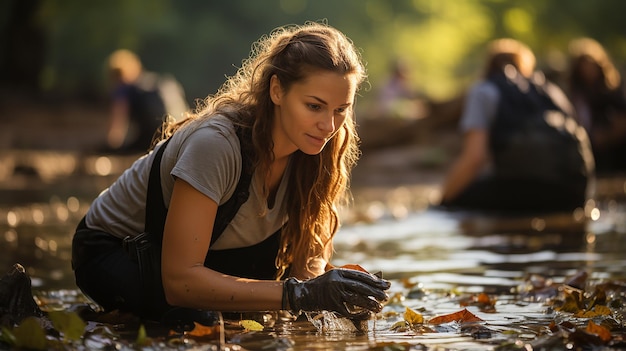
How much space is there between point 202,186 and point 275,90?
1.60 ft

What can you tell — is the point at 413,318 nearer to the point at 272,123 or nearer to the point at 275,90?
the point at 272,123

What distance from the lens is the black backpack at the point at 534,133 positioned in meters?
8.34

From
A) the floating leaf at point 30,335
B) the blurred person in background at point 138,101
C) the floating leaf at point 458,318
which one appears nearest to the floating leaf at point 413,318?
the floating leaf at point 458,318

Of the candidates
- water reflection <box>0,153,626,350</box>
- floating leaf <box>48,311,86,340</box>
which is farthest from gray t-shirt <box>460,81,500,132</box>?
floating leaf <box>48,311,86,340</box>

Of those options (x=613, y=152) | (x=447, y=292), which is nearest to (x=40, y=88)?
(x=613, y=152)

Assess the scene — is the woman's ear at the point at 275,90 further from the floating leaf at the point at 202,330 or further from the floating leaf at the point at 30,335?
the floating leaf at the point at 30,335

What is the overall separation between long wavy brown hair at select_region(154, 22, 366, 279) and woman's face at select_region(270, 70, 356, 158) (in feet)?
0.09

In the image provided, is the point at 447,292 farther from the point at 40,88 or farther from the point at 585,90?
the point at 40,88

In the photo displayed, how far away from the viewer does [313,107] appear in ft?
12.9

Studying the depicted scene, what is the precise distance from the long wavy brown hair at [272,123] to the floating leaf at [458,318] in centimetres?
56

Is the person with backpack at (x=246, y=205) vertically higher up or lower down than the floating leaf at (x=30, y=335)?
higher up

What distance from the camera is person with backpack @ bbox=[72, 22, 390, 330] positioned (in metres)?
3.82

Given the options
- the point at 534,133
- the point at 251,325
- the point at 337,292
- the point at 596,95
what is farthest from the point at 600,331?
the point at 596,95

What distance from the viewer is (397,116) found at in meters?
17.1
